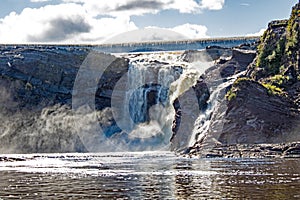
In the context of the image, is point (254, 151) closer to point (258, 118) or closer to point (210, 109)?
point (258, 118)

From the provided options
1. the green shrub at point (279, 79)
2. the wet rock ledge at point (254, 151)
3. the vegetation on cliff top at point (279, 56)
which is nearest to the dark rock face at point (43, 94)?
the vegetation on cliff top at point (279, 56)

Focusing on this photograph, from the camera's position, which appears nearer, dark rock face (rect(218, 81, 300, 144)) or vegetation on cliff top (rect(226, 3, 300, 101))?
dark rock face (rect(218, 81, 300, 144))

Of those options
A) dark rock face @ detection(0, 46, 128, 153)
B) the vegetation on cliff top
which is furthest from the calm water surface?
dark rock face @ detection(0, 46, 128, 153)

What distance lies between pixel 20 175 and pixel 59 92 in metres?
89.8

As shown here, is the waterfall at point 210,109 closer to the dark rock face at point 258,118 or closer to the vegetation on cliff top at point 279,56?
the vegetation on cliff top at point 279,56

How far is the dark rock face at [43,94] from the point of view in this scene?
138 meters

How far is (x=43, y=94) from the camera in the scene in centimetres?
14625

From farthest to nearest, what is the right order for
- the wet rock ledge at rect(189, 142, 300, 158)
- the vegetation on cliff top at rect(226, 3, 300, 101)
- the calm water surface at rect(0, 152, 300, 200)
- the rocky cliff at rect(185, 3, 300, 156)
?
1. the vegetation on cliff top at rect(226, 3, 300, 101)
2. the rocky cliff at rect(185, 3, 300, 156)
3. the wet rock ledge at rect(189, 142, 300, 158)
4. the calm water surface at rect(0, 152, 300, 200)

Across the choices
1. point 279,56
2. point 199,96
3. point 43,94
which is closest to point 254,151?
point 199,96

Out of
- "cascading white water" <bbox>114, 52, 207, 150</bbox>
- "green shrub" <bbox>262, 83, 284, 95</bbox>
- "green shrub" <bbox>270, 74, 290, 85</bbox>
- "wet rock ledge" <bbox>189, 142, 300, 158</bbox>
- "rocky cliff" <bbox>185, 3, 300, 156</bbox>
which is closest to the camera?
"wet rock ledge" <bbox>189, 142, 300, 158</bbox>

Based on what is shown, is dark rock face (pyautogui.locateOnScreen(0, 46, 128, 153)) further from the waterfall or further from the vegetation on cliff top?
the vegetation on cliff top

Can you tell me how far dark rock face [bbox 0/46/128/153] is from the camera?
452 ft

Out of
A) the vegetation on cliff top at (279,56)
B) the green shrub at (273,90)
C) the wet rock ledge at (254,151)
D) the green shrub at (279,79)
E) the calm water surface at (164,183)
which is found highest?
the vegetation on cliff top at (279,56)

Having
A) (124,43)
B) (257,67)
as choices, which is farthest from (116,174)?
(124,43)
